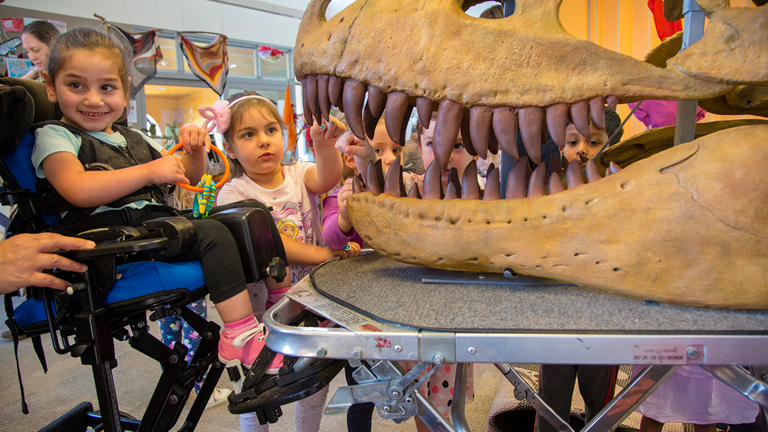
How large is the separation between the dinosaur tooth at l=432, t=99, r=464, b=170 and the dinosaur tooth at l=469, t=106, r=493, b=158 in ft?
0.09

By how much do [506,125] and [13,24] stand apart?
495cm

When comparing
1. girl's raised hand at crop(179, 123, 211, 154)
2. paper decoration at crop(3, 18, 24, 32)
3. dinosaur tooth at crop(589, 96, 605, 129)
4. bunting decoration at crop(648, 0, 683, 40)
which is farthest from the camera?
paper decoration at crop(3, 18, 24, 32)

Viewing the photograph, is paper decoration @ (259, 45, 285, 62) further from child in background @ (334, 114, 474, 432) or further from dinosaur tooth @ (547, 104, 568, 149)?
dinosaur tooth @ (547, 104, 568, 149)

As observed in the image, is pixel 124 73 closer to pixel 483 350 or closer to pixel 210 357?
pixel 210 357

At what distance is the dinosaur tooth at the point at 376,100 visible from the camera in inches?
32.2

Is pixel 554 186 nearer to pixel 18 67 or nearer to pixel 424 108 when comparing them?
pixel 424 108

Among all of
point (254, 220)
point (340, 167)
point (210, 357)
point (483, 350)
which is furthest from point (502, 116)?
point (210, 357)

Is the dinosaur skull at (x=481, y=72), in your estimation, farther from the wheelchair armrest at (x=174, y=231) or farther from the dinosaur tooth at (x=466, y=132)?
the wheelchair armrest at (x=174, y=231)

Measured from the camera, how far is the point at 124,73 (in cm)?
127

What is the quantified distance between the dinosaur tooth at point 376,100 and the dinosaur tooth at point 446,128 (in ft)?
0.36

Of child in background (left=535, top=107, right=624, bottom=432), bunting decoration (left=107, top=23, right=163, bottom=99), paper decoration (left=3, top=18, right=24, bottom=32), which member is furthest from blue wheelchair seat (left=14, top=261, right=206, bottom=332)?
paper decoration (left=3, top=18, right=24, bottom=32)

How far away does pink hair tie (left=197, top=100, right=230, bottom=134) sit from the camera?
55.4 inches

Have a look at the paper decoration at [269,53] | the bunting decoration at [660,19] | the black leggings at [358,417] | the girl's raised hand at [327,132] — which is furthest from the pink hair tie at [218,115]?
the paper decoration at [269,53]

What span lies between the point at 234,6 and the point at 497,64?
5395 mm
